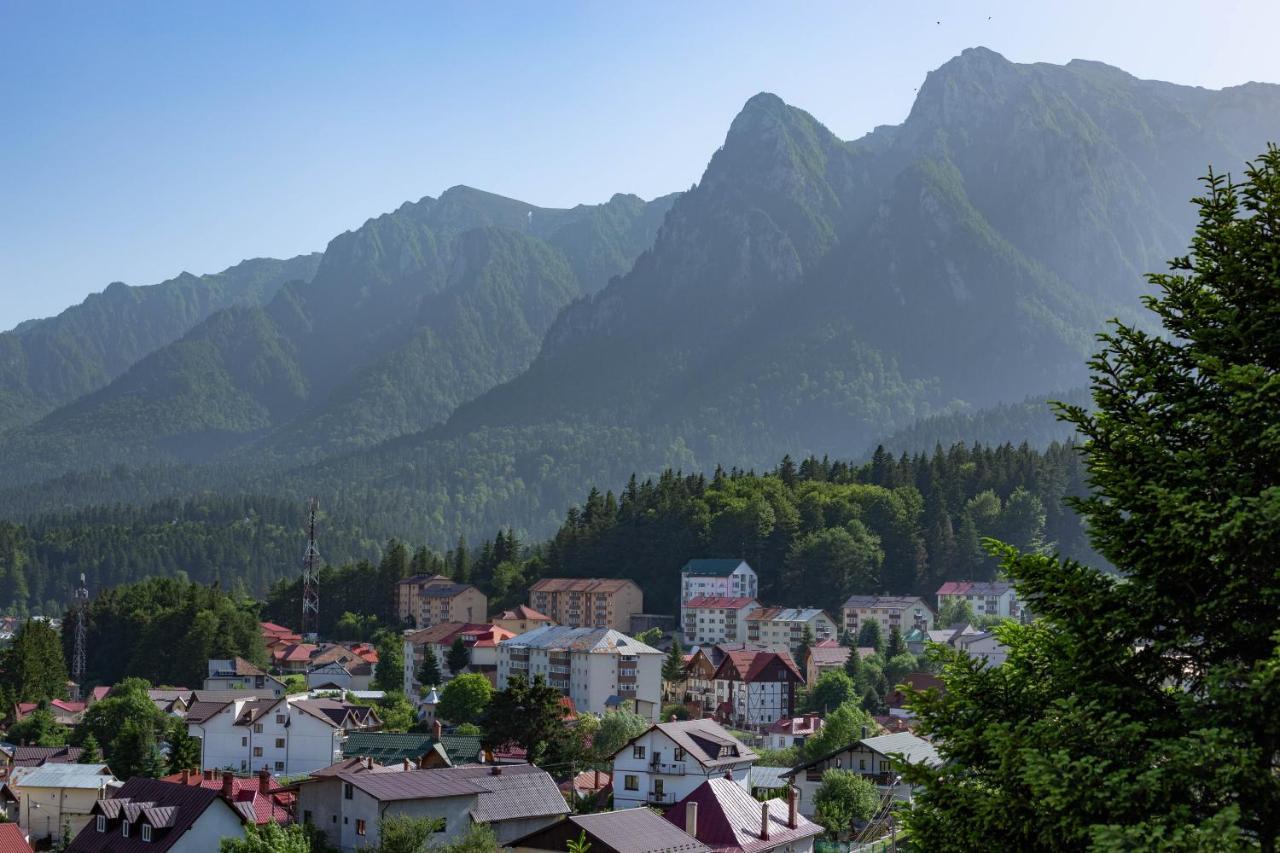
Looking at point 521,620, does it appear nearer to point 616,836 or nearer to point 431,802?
point 431,802

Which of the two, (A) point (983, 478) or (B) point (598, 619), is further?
(A) point (983, 478)

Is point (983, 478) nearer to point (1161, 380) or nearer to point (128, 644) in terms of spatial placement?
point (128, 644)

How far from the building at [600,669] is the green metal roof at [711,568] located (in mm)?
33131

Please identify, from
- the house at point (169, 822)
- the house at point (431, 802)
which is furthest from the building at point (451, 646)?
the house at point (169, 822)

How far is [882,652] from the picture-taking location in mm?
134250

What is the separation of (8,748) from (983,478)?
111 metres

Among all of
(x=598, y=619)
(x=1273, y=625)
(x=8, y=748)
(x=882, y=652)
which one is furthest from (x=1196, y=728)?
(x=598, y=619)

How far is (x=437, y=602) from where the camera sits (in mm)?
164750

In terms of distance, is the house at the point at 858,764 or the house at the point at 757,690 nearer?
the house at the point at 858,764

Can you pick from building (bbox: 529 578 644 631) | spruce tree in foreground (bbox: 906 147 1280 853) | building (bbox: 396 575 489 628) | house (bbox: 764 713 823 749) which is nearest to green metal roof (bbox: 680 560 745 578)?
building (bbox: 529 578 644 631)

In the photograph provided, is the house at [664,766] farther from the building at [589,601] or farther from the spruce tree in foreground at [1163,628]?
the building at [589,601]

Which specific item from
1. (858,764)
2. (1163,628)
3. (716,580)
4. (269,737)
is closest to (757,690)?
(716,580)

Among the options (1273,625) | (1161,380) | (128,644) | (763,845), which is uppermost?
(1161,380)

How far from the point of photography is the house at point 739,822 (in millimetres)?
57125
